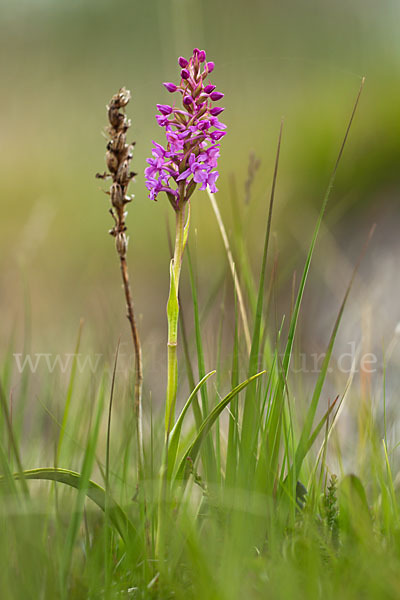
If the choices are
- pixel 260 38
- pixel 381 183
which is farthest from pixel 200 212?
pixel 260 38

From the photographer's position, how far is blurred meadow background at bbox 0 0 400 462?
281 cm

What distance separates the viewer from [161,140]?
4.55 m

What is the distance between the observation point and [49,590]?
0.71 m

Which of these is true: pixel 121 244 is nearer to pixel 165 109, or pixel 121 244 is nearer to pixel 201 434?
pixel 165 109

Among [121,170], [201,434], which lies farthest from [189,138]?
[201,434]

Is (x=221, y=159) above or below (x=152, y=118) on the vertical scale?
below

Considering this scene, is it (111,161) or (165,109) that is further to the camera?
(111,161)

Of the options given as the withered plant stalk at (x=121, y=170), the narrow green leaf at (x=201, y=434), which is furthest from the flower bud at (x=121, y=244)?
the narrow green leaf at (x=201, y=434)

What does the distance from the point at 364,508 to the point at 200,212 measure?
3.13 m

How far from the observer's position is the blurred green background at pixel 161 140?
2.97m

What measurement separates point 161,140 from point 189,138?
3.72m

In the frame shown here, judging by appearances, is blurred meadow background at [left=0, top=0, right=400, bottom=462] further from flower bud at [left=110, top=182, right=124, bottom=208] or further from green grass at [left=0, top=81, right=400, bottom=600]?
green grass at [left=0, top=81, right=400, bottom=600]

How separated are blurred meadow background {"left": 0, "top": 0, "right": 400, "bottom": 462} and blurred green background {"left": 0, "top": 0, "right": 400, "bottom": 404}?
0.6 inches

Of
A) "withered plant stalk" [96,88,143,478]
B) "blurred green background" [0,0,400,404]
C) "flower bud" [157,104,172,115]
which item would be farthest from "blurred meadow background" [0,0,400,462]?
"flower bud" [157,104,172,115]
